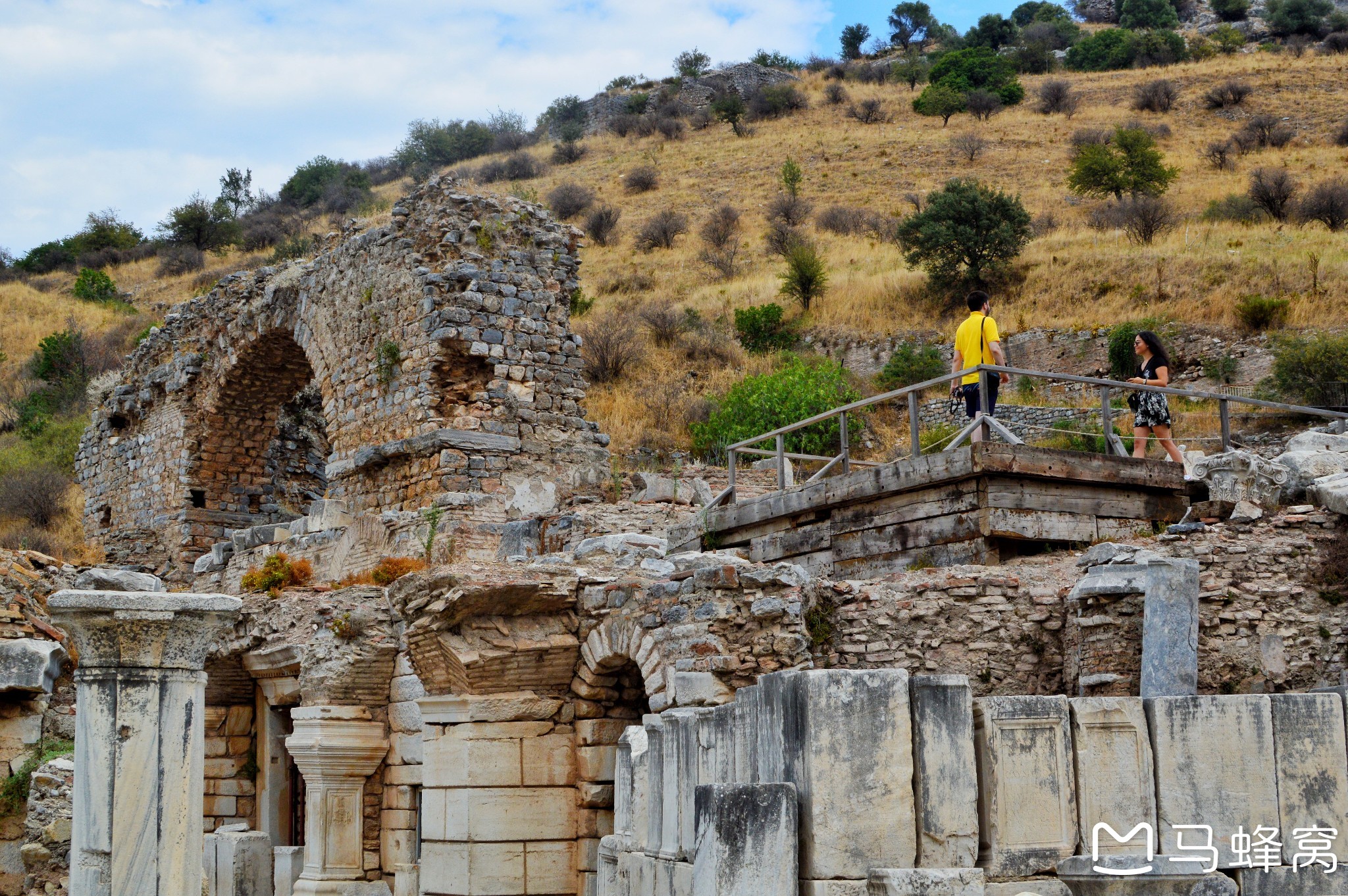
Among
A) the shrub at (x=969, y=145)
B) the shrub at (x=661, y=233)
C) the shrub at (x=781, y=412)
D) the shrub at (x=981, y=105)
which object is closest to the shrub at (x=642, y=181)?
the shrub at (x=661, y=233)

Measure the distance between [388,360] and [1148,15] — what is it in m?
59.7

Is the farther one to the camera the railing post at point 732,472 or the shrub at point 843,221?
the shrub at point 843,221

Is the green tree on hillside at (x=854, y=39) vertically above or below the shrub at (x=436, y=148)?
above

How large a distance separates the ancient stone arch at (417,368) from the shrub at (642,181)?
25.4 metres

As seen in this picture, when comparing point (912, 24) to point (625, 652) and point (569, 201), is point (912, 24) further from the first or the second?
point (625, 652)

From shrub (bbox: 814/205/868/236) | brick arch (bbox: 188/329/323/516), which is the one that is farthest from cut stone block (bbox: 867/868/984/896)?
shrub (bbox: 814/205/868/236)

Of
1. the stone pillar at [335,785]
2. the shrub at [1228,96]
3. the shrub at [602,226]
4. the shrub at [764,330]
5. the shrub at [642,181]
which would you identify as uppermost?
the shrub at [1228,96]

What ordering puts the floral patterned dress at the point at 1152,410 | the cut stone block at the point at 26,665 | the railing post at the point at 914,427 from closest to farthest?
the railing post at the point at 914,427, the floral patterned dress at the point at 1152,410, the cut stone block at the point at 26,665

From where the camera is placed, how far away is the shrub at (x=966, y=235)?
2728 centimetres

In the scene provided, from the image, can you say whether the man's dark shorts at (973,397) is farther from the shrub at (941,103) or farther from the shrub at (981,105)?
the shrub at (981,105)

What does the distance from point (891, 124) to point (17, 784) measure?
4117cm

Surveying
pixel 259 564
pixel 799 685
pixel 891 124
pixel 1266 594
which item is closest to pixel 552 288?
pixel 259 564

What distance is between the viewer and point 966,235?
2750cm

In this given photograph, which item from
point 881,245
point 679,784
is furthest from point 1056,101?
point 679,784
